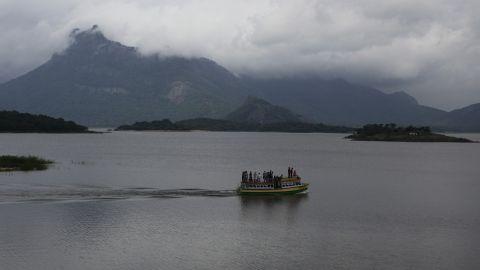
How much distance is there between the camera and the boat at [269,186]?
6784 cm

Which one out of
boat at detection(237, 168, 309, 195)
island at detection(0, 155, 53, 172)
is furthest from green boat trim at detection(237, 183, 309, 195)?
island at detection(0, 155, 53, 172)

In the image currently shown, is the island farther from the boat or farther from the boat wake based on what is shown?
the boat

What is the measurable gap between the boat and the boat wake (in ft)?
6.40

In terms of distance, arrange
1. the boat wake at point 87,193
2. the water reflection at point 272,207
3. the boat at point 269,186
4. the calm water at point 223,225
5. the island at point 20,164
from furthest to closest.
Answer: the island at point 20,164, the boat at point 269,186, the boat wake at point 87,193, the water reflection at point 272,207, the calm water at point 223,225

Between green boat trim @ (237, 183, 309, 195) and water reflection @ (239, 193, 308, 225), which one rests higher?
green boat trim @ (237, 183, 309, 195)

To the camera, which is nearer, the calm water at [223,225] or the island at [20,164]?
the calm water at [223,225]

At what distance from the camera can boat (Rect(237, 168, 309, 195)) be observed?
67.8 metres

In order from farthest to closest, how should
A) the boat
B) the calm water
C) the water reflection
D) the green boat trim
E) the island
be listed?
1. the island
2. the boat
3. the green boat trim
4. the water reflection
5. the calm water

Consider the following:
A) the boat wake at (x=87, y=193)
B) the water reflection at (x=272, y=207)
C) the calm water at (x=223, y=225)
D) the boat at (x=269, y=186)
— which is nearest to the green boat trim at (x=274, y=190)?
the boat at (x=269, y=186)

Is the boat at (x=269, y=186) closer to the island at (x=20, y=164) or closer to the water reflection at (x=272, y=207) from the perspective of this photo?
the water reflection at (x=272, y=207)

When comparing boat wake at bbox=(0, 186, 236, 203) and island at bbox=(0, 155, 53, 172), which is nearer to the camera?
boat wake at bbox=(0, 186, 236, 203)

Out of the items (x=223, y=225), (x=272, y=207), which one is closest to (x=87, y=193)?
(x=272, y=207)

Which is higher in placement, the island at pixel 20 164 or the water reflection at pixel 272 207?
the island at pixel 20 164

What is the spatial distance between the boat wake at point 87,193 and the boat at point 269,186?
1.95m
